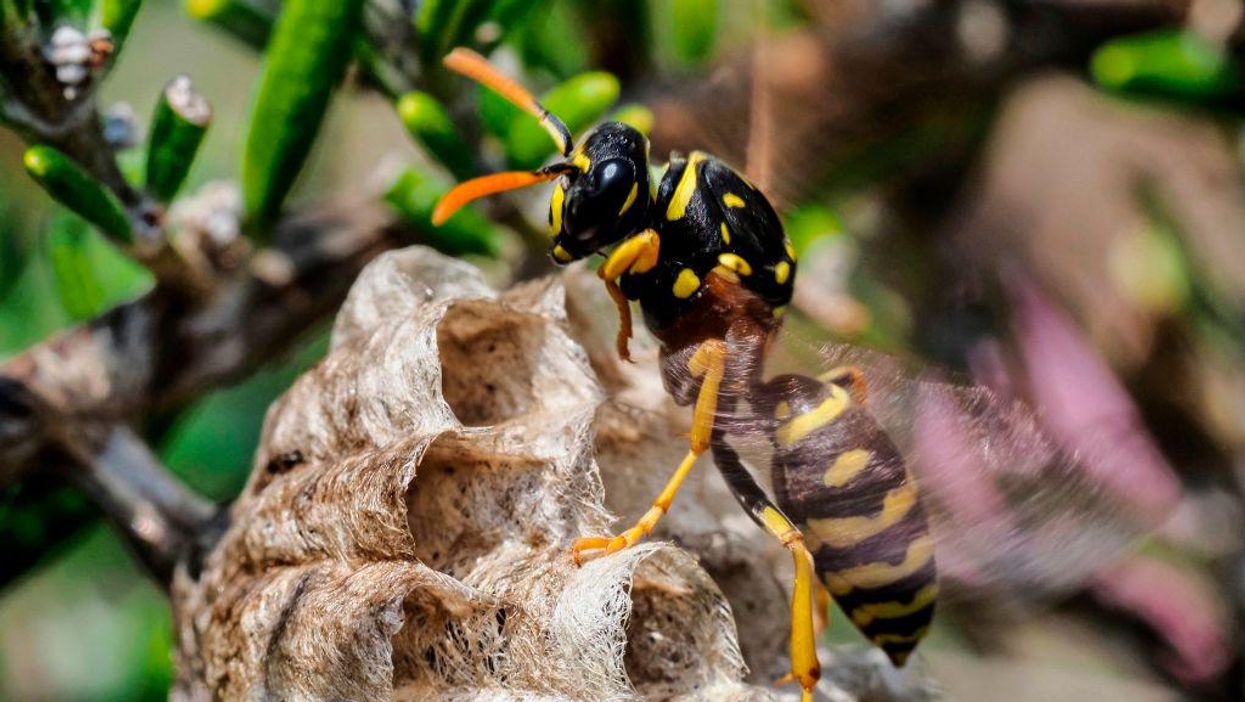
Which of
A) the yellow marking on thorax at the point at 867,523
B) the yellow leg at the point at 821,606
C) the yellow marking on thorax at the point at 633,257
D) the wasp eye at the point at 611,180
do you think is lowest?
the yellow leg at the point at 821,606

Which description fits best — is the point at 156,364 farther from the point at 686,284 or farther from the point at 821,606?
the point at 821,606

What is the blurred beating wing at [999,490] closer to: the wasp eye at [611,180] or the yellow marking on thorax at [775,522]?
the yellow marking on thorax at [775,522]

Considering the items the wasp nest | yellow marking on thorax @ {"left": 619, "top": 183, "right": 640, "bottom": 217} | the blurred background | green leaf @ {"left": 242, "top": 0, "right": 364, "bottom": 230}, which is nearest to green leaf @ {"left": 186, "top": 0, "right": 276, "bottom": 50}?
the blurred background

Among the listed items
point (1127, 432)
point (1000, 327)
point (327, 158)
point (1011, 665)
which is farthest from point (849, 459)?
point (327, 158)

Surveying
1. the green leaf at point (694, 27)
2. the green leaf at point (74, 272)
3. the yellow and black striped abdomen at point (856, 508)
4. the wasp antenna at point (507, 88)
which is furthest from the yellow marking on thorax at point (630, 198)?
the green leaf at point (74, 272)

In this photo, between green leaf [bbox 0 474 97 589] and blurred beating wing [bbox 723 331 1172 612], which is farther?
green leaf [bbox 0 474 97 589]

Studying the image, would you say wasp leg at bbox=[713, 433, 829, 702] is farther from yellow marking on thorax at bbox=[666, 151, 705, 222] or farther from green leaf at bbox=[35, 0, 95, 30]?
green leaf at bbox=[35, 0, 95, 30]
